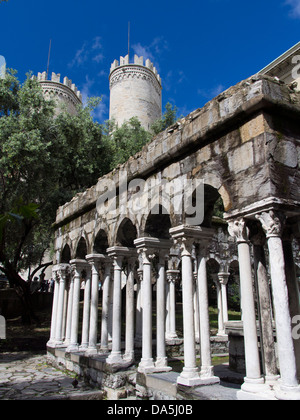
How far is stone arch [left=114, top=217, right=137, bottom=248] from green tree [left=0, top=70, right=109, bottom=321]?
384 cm

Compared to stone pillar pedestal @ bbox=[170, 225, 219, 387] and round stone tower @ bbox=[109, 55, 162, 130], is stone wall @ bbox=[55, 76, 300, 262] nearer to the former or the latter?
stone pillar pedestal @ bbox=[170, 225, 219, 387]

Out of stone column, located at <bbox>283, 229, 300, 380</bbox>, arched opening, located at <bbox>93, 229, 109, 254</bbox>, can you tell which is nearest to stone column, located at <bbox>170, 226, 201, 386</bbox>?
stone column, located at <bbox>283, 229, 300, 380</bbox>

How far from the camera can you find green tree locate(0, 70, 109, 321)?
40.9 feet

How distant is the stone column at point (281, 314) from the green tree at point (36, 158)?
7.96 m

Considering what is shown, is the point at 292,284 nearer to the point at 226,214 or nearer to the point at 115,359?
the point at 226,214

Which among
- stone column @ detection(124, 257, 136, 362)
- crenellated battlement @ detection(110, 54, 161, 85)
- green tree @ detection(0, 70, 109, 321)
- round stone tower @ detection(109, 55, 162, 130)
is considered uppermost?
crenellated battlement @ detection(110, 54, 161, 85)

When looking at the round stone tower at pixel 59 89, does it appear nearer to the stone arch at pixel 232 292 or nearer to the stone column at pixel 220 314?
the stone arch at pixel 232 292

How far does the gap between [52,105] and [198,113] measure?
1077 cm

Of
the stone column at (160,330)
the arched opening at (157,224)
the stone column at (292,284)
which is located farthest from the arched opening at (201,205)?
the stone column at (160,330)

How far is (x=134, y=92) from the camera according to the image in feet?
108

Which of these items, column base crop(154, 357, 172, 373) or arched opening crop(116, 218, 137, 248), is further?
arched opening crop(116, 218, 137, 248)

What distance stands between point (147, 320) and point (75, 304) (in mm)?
3895

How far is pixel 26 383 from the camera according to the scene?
23.8 ft

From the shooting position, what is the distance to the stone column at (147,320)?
6.02 meters
